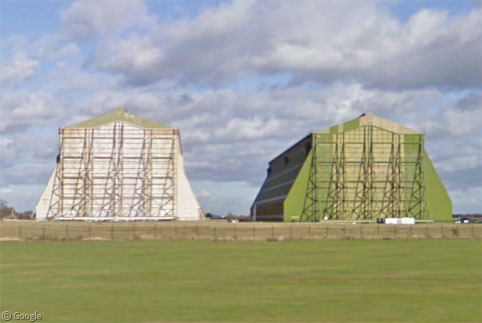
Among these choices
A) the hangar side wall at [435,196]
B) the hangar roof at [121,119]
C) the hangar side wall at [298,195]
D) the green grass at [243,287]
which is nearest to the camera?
the green grass at [243,287]

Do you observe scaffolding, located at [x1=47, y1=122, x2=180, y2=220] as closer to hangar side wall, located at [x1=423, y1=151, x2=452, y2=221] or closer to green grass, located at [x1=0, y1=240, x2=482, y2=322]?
hangar side wall, located at [x1=423, y1=151, x2=452, y2=221]

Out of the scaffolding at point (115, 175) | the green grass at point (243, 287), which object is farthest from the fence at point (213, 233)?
the scaffolding at point (115, 175)

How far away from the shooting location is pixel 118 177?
91.3 m

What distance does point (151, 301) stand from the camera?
19.2 m

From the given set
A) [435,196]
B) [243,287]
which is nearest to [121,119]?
[435,196]

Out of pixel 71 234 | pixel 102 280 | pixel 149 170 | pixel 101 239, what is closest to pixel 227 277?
pixel 102 280

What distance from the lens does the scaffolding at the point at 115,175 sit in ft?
298

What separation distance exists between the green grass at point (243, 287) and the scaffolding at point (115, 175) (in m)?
53.5

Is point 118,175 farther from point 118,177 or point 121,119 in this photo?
point 121,119

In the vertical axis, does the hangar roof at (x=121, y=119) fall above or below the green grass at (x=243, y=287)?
above

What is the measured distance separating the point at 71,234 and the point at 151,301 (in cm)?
4136

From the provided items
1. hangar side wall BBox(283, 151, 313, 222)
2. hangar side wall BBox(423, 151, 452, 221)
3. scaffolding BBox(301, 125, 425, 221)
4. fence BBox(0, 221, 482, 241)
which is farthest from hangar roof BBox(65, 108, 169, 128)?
hangar side wall BBox(423, 151, 452, 221)

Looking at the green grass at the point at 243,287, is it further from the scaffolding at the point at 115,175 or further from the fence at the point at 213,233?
the scaffolding at the point at 115,175

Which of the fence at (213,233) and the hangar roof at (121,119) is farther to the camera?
the hangar roof at (121,119)
